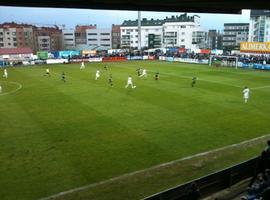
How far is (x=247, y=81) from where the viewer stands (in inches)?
1871

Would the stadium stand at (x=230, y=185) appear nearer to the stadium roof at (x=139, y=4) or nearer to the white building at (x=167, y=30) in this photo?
the stadium roof at (x=139, y=4)

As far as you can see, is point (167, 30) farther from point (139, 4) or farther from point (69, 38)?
point (139, 4)

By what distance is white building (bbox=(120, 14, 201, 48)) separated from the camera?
6043 inches

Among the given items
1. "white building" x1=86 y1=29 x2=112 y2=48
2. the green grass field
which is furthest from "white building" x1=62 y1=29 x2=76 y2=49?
the green grass field

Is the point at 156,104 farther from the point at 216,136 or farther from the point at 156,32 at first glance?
the point at 156,32

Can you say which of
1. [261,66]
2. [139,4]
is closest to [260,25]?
[261,66]

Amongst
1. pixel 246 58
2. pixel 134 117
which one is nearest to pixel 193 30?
pixel 246 58

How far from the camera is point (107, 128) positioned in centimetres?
2431

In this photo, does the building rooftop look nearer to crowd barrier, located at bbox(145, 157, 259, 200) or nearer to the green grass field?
the green grass field

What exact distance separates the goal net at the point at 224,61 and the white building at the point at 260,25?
55.1 metres

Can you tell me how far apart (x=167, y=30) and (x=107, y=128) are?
136285mm

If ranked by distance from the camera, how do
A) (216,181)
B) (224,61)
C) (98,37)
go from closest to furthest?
(216,181), (224,61), (98,37)

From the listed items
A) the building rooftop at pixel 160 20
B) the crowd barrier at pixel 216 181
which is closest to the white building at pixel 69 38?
the building rooftop at pixel 160 20

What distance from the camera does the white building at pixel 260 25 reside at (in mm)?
123250
